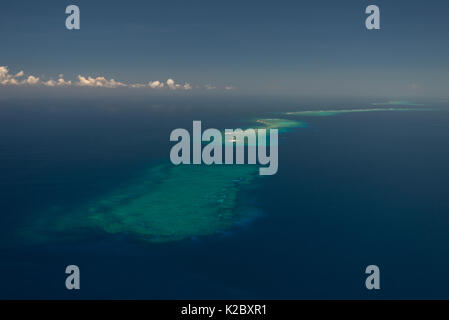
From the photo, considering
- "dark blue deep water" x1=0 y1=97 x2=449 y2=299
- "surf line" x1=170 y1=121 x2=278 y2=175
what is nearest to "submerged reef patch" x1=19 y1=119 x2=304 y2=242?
"dark blue deep water" x1=0 y1=97 x2=449 y2=299

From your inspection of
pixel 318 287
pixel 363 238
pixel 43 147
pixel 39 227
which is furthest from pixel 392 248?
pixel 43 147

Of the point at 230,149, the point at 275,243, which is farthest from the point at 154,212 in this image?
the point at 230,149

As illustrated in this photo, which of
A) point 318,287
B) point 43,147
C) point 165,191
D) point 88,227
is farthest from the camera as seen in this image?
point 43,147

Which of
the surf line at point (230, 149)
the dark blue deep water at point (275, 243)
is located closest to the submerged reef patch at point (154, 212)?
the dark blue deep water at point (275, 243)

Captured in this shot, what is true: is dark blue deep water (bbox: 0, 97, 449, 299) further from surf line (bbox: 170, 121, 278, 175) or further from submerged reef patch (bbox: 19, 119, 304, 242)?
surf line (bbox: 170, 121, 278, 175)

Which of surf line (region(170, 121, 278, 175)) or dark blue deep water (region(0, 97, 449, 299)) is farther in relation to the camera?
surf line (region(170, 121, 278, 175))

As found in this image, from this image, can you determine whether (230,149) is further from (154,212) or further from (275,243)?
(275,243)

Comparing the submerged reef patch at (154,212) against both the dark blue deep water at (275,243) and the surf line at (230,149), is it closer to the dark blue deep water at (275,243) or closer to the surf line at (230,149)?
the dark blue deep water at (275,243)
